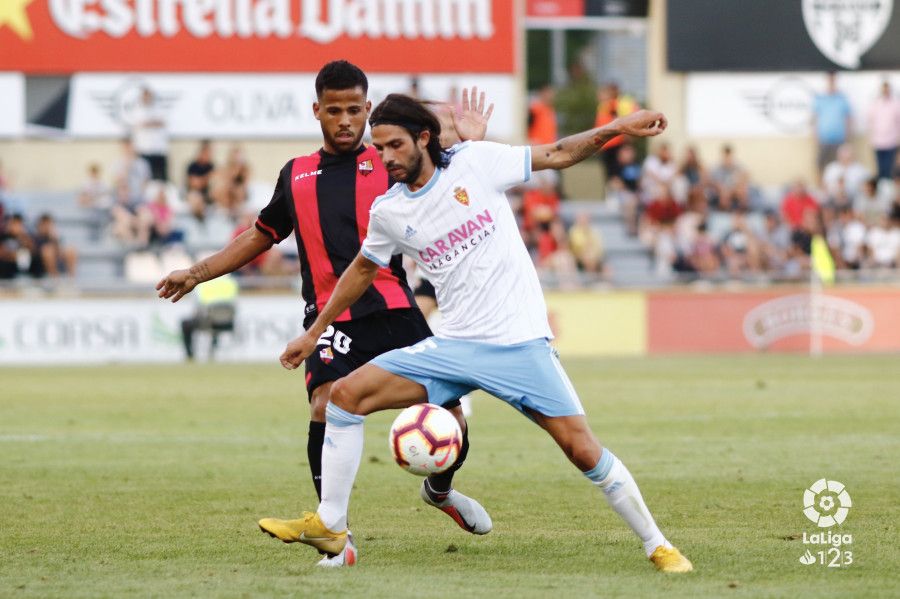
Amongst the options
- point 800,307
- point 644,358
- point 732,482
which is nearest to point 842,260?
point 800,307

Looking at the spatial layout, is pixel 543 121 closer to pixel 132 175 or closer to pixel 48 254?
pixel 132 175

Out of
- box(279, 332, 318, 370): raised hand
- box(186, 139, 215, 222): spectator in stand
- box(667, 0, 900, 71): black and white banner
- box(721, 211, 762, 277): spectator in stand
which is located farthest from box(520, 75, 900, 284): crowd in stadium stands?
box(279, 332, 318, 370): raised hand

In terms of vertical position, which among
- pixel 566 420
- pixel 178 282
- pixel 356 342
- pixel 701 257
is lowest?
pixel 701 257

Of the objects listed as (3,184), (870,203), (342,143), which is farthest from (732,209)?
(342,143)

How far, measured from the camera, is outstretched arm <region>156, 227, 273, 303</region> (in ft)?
27.3

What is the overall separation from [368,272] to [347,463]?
90 cm

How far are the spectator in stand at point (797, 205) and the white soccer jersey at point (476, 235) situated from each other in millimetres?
23491

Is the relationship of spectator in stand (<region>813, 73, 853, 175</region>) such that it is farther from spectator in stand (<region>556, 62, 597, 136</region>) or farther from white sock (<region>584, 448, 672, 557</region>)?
white sock (<region>584, 448, 672, 557</region>)

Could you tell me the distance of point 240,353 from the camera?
86.0 ft

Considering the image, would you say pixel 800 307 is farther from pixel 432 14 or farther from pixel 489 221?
pixel 489 221

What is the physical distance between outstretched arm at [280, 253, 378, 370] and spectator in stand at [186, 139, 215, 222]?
21.3 metres

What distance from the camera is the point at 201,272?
8359mm

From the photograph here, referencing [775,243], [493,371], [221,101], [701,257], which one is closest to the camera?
[493,371]

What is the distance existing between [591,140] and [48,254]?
2052 centimetres
